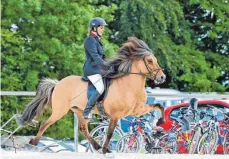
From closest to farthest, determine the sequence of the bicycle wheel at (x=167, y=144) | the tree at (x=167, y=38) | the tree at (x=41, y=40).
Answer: the bicycle wheel at (x=167, y=144), the tree at (x=41, y=40), the tree at (x=167, y=38)

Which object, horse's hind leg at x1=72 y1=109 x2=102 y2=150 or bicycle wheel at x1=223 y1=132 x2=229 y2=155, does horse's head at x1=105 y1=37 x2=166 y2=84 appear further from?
bicycle wheel at x1=223 y1=132 x2=229 y2=155

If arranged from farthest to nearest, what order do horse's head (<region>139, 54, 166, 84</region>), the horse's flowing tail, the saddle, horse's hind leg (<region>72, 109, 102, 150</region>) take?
the horse's flowing tail → horse's hind leg (<region>72, 109, 102, 150</region>) → the saddle → horse's head (<region>139, 54, 166, 84</region>)

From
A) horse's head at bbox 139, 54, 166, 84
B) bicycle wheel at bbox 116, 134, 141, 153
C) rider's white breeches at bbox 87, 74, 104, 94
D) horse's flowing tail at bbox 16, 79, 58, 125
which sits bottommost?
bicycle wheel at bbox 116, 134, 141, 153

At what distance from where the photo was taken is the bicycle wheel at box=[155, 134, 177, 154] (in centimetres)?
1055

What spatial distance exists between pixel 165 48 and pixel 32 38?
340 centimetres

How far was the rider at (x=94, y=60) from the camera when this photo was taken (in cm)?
871

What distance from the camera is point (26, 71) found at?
18297 millimetres

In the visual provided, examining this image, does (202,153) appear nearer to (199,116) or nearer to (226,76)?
(199,116)

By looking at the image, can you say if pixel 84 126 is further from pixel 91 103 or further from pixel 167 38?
pixel 167 38

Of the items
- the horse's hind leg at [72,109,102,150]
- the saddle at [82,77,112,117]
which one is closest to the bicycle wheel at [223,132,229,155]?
the horse's hind leg at [72,109,102,150]

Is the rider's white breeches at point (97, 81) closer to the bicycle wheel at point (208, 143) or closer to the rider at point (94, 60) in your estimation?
the rider at point (94, 60)

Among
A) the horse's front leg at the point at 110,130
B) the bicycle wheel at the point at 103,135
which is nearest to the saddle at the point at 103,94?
the horse's front leg at the point at 110,130

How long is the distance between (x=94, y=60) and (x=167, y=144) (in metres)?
2.31

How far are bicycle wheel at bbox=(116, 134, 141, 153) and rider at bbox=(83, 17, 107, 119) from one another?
5.83ft
